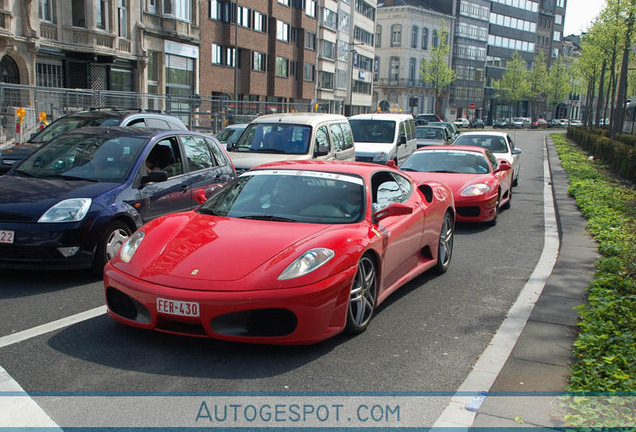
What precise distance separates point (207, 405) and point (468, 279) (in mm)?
4226

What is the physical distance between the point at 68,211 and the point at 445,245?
13.6 ft

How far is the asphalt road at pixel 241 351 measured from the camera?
164 inches

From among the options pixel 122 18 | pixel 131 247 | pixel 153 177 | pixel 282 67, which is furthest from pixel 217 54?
pixel 131 247

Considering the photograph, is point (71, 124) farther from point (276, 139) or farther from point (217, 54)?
point (217, 54)

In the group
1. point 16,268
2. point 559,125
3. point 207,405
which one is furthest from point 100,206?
point 559,125

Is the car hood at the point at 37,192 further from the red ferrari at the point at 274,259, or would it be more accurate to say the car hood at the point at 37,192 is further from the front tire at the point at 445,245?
the front tire at the point at 445,245

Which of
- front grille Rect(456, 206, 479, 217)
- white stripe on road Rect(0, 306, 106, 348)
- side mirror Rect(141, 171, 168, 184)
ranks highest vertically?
side mirror Rect(141, 171, 168, 184)

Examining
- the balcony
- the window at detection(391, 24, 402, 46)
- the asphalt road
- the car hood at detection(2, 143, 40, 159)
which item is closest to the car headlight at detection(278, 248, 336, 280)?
the asphalt road

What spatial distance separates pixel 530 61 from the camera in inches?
4584

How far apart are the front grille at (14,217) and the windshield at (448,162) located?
7.13 meters

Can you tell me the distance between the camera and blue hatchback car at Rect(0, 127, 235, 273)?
6.39 metres

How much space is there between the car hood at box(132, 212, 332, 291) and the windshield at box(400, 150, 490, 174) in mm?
7055

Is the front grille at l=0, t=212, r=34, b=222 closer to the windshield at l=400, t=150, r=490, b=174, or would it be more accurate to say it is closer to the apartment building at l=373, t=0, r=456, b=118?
the windshield at l=400, t=150, r=490, b=174

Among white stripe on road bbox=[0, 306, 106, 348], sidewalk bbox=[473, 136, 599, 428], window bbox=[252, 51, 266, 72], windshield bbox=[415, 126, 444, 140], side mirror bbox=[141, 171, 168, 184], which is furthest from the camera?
window bbox=[252, 51, 266, 72]
